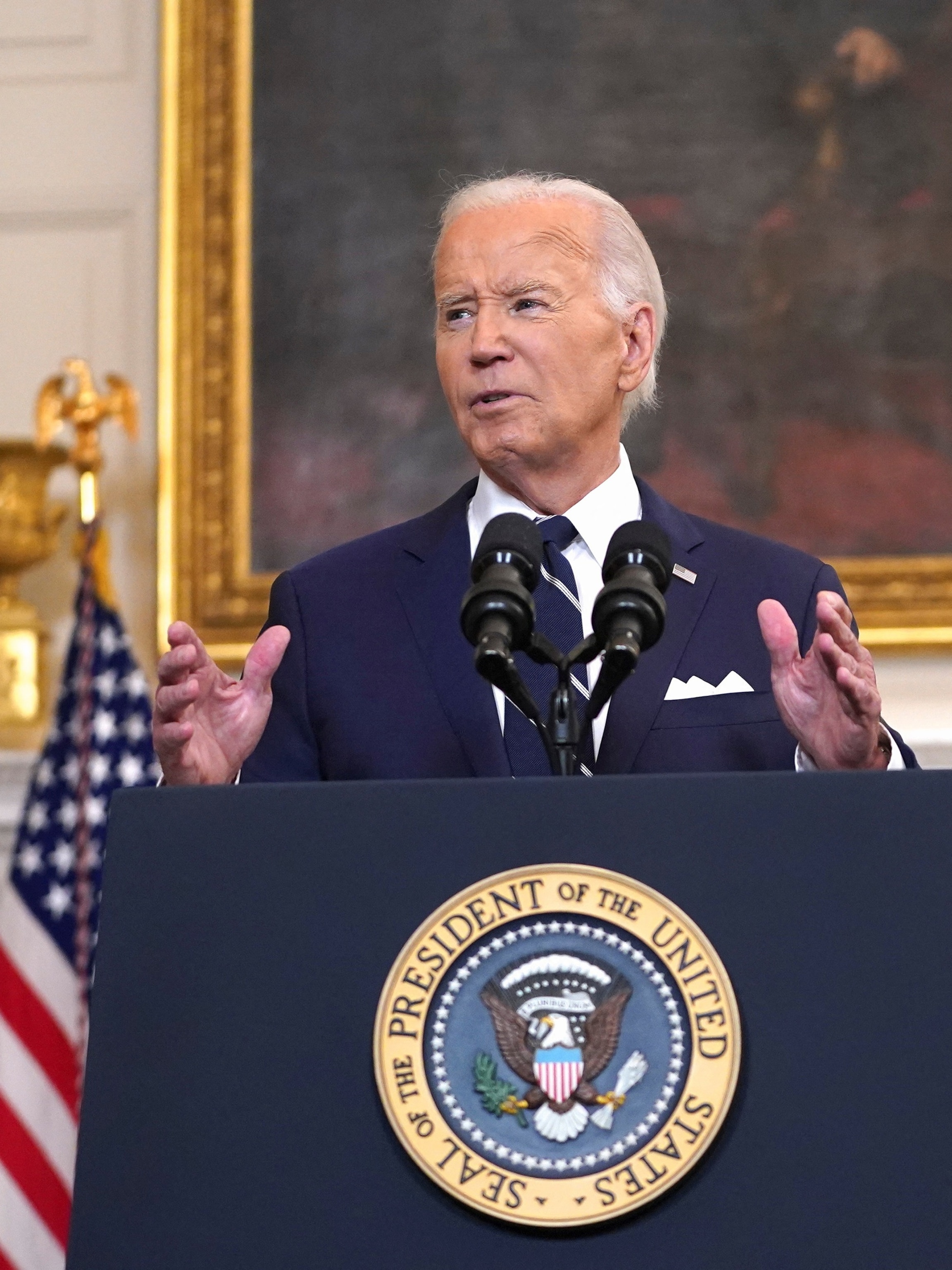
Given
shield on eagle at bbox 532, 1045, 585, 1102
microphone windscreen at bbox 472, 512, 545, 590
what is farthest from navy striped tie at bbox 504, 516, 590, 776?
shield on eagle at bbox 532, 1045, 585, 1102

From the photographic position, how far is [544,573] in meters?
2.59

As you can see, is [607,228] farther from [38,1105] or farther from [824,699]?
[38,1105]

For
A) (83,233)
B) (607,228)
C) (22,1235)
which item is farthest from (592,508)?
(83,233)

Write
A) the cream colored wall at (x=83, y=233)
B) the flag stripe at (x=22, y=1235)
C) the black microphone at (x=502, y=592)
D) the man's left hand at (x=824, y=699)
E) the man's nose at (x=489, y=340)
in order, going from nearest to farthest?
the black microphone at (x=502, y=592)
the man's left hand at (x=824, y=699)
the man's nose at (x=489, y=340)
the flag stripe at (x=22, y=1235)
the cream colored wall at (x=83, y=233)

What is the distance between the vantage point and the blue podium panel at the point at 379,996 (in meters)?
1.51

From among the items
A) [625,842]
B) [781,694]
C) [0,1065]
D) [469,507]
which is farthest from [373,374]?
[625,842]

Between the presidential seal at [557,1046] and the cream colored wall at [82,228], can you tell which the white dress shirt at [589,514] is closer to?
the presidential seal at [557,1046]

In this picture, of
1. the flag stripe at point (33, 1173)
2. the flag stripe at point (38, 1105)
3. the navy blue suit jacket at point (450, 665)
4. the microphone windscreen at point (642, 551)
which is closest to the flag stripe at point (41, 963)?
the flag stripe at point (38, 1105)

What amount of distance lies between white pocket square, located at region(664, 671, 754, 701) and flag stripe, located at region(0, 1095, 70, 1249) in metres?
2.60

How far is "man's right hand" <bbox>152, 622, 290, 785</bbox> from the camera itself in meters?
2.00

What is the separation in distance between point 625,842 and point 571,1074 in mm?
208

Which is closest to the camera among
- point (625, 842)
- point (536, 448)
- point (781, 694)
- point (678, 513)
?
point (625, 842)

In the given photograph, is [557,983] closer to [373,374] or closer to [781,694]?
[781,694]

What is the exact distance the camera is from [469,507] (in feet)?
9.28
